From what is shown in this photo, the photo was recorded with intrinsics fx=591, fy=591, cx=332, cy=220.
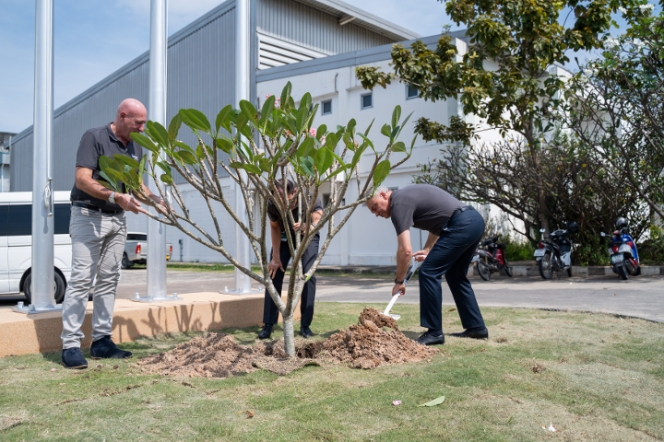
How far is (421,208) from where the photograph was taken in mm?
5082

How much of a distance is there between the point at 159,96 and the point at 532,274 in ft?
36.1

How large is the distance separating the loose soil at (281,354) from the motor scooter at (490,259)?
29.0 ft

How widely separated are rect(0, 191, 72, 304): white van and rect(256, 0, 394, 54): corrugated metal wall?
1411cm

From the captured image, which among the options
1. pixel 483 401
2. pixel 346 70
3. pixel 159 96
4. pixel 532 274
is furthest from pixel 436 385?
pixel 346 70

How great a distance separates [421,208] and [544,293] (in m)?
5.47

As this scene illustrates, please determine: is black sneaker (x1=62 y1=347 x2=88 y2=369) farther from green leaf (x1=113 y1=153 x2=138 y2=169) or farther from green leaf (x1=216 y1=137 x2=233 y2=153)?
green leaf (x1=216 y1=137 x2=233 y2=153)

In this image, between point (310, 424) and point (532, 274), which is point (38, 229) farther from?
point (532, 274)

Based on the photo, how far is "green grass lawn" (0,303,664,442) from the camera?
2.82 m

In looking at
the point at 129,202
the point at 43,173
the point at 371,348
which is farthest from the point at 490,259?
the point at 129,202

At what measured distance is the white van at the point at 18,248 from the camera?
10.1m

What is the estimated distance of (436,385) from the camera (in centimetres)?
356

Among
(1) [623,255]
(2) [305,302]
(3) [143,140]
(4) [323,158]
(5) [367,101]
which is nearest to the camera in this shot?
(4) [323,158]

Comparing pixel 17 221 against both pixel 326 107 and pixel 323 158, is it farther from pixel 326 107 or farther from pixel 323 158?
pixel 326 107

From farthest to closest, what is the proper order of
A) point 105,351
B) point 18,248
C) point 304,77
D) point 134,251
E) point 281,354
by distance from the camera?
point 134,251, point 304,77, point 18,248, point 105,351, point 281,354
